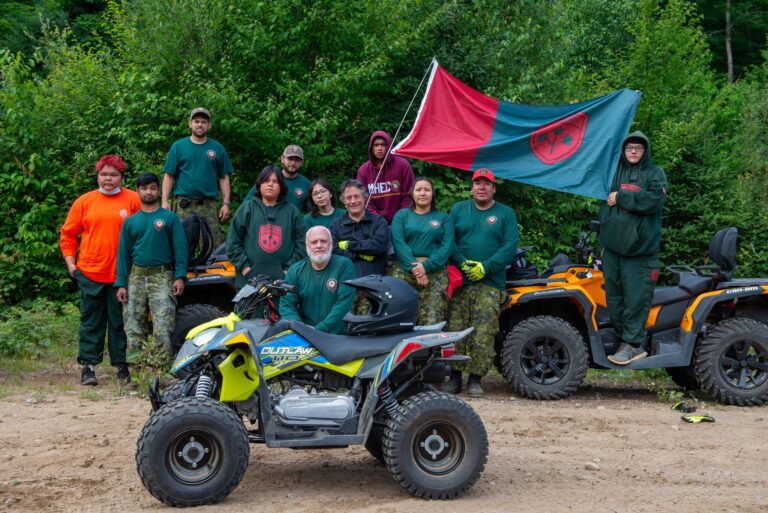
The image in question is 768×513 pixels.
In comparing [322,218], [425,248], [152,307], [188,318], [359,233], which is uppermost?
[322,218]

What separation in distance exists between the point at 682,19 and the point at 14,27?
54.6 feet

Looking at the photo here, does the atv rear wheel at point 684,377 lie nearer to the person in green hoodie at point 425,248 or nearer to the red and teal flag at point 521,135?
the red and teal flag at point 521,135

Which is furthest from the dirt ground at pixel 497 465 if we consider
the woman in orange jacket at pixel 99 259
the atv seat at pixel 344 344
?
the atv seat at pixel 344 344

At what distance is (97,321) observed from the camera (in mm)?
9734

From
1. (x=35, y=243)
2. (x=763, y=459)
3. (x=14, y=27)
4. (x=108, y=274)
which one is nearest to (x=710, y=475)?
(x=763, y=459)

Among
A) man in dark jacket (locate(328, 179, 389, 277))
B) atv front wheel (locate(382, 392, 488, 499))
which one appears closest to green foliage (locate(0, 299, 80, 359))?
man in dark jacket (locate(328, 179, 389, 277))

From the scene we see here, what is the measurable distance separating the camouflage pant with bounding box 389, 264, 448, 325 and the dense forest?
3.76m

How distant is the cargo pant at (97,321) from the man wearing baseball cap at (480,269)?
10.7 feet

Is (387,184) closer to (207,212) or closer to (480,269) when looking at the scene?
(480,269)

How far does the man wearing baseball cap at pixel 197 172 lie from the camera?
10375mm

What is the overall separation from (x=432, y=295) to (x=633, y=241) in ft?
6.31

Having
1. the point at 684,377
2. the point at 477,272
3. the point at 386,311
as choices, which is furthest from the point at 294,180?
the point at 684,377

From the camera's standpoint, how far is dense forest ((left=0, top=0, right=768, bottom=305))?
12750 millimetres

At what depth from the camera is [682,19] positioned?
63.3ft
